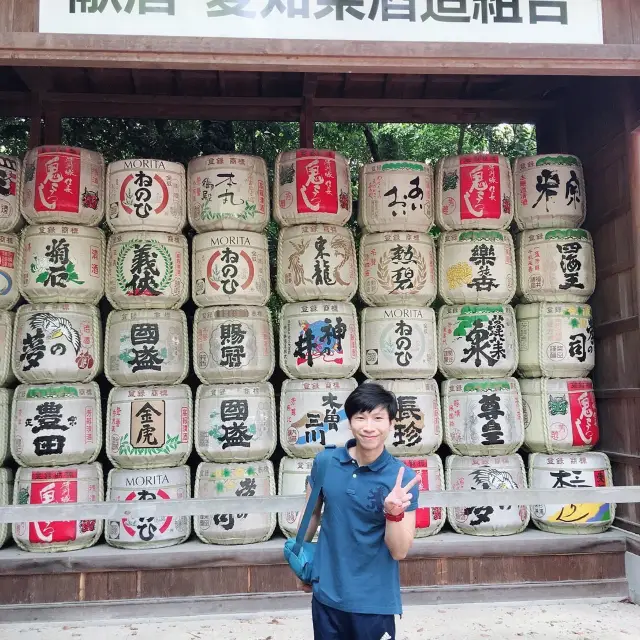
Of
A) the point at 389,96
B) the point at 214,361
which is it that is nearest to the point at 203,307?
the point at 214,361

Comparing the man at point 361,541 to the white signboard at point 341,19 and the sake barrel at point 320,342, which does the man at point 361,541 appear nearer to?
the white signboard at point 341,19

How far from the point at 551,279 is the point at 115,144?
4196 millimetres

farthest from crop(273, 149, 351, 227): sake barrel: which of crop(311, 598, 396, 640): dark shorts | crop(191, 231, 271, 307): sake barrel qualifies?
crop(311, 598, 396, 640): dark shorts

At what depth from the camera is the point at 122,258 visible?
402cm

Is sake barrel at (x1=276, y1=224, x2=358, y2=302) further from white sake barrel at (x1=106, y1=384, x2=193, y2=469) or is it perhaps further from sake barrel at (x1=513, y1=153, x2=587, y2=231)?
sake barrel at (x1=513, y1=153, x2=587, y2=231)

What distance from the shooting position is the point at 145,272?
13.1 ft

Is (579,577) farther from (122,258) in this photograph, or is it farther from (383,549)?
(122,258)

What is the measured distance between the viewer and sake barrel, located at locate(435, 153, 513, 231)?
422 centimetres

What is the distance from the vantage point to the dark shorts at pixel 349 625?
1.76 metres

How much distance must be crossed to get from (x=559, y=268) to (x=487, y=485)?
1427 millimetres

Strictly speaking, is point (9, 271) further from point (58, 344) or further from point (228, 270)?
point (228, 270)

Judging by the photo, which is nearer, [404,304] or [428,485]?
[428,485]

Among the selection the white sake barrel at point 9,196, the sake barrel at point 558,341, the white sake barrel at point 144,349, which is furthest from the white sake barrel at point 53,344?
the sake barrel at point 558,341

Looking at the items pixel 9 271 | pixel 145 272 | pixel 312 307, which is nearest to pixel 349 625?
pixel 312 307
